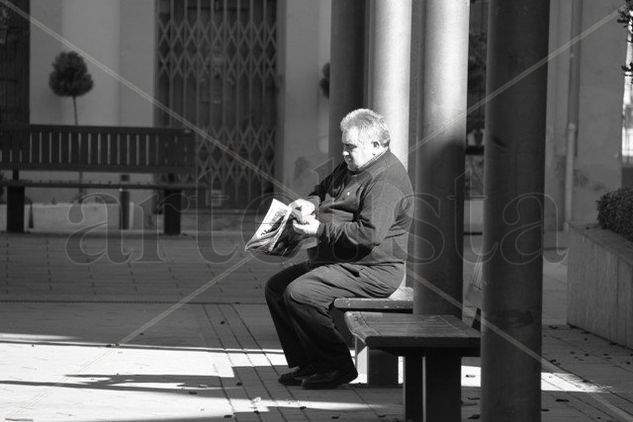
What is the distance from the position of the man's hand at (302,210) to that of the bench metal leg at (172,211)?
848 centimetres

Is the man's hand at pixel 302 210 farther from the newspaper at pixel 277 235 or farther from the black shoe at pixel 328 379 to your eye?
the black shoe at pixel 328 379

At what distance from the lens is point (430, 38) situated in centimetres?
647

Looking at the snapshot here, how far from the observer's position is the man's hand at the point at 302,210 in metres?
Result: 7.25

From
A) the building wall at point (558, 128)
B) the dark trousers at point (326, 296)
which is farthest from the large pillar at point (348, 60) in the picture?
the building wall at point (558, 128)

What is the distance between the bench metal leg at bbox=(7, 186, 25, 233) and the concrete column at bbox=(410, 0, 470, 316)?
988 centimetres

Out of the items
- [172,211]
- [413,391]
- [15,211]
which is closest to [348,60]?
[413,391]

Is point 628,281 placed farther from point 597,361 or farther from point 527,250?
point 527,250

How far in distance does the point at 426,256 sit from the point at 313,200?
1535mm

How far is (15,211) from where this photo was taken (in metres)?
15.7

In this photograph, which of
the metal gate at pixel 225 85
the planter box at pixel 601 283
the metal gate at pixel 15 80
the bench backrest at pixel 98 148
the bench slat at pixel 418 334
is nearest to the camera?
the bench slat at pixel 418 334

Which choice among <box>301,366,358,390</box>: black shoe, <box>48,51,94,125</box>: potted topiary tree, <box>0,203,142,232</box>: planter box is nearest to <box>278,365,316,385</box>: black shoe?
<box>301,366,358,390</box>: black shoe

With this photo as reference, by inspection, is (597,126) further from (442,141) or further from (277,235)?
(442,141)

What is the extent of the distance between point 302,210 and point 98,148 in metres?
9.07

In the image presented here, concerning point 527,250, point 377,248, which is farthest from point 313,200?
point 527,250
